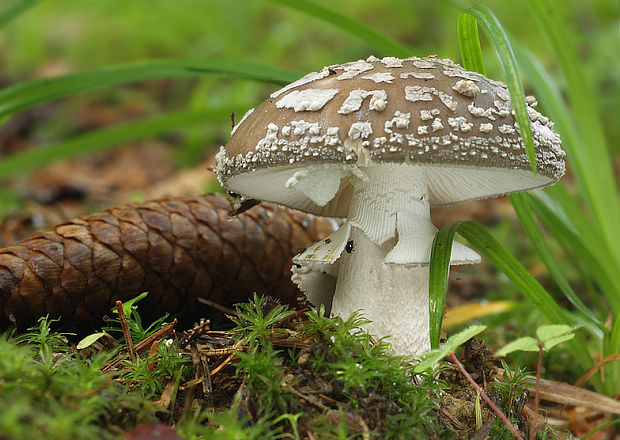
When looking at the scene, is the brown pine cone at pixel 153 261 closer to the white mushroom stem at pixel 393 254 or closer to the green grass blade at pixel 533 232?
the white mushroom stem at pixel 393 254

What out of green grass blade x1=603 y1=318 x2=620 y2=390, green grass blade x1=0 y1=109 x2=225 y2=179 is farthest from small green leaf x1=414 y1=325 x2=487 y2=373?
green grass blade x1=0 y1=109 x2=225 y2=179

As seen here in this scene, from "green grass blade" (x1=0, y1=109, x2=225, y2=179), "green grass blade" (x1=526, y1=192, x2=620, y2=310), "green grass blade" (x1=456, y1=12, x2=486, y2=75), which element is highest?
"green grass blade" (x1=456, y1=12, x2=486, y2=75)

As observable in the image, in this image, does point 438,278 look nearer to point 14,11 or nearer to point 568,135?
point 568,135

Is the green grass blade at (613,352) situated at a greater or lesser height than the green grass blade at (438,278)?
lesser

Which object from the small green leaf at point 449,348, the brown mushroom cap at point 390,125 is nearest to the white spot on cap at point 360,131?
the brown mushroom cap at point 390,125

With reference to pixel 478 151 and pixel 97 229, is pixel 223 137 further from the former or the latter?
pixel 478 151

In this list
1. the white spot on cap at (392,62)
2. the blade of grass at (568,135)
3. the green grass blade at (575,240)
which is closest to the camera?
the white spot on cap at (392,62)

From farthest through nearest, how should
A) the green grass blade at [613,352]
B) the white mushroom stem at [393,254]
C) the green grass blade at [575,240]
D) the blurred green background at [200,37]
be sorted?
1. the blurred green background at [200,37]
2. the green grass blade at [575,240]
3. the green grass blade at [613,352]
4. the white mushroom stem at [393,254]

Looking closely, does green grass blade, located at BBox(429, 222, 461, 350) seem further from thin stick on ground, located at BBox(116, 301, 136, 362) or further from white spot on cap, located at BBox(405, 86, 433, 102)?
thin stick on ground, located at BBox(116, 301, 136, 362)
